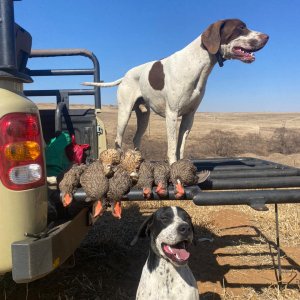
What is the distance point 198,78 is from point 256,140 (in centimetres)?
1797

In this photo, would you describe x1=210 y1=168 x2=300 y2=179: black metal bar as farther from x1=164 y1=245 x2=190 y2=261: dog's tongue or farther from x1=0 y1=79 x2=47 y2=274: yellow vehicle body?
x1=0 y1=79 x2=47 y2=274: yellow vehicle body

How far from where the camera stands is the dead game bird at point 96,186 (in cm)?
230

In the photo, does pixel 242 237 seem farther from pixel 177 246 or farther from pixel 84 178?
pixel 84 178

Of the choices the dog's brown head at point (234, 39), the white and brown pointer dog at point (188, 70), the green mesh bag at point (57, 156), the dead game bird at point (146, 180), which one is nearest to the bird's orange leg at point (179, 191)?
the dead game bird at point (146, 180)

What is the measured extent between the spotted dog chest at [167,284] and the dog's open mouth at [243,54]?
2094 mm

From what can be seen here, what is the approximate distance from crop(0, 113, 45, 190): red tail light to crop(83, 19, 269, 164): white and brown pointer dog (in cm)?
201

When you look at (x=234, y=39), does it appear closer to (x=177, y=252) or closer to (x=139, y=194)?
(x=139, y=194)

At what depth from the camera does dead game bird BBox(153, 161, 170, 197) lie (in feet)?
7.82

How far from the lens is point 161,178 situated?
8.02ft

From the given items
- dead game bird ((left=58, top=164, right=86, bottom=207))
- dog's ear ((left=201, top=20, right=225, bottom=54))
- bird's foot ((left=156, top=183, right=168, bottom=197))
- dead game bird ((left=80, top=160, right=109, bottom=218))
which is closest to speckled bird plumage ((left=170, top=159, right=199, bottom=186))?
bird's foot ((left=156, top=183, right=168, bottom=197))

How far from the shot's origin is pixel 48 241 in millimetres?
2016

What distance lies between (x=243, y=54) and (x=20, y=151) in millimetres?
2489

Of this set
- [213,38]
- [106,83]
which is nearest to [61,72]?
Answer: [106,83]

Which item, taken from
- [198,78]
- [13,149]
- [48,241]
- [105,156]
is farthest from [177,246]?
[198,78]
